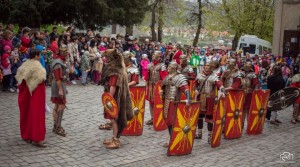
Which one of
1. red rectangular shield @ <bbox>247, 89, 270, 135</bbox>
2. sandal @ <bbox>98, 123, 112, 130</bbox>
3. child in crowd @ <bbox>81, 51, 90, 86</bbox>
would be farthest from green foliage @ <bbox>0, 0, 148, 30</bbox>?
red rectangular shield @ <bbox>247, 89, 270, 135</bbox>

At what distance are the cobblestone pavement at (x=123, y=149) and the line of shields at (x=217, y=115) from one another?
197 millimetres

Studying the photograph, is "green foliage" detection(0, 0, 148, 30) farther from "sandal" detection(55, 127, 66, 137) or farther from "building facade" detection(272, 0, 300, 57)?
"sandal" detection(55, 127, 66, 137)

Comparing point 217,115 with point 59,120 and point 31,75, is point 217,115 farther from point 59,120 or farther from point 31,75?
point 31,75

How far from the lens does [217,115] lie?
7641 millimetres

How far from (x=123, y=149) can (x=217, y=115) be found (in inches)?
76.2

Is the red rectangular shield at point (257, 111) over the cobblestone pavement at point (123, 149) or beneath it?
over

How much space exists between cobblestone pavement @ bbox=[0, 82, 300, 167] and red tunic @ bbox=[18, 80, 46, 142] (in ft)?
0.94

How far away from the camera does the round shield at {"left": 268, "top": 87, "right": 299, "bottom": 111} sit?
10.1 metres

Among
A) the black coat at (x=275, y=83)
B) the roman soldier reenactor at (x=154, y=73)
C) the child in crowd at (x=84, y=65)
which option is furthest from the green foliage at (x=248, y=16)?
the roman soldier reenactor at (x=154, y=73)

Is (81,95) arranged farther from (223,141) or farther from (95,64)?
(223,141)

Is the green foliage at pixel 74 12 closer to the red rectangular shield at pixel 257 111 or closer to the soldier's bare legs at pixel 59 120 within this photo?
the soldier's bare legs at pixel 59 120

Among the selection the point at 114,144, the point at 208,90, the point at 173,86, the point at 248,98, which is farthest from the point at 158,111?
the point at 248,98

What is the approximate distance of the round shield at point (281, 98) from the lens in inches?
396

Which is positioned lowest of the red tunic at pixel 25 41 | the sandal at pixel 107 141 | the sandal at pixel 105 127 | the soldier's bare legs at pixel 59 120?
the sandal at pixel 107 141
